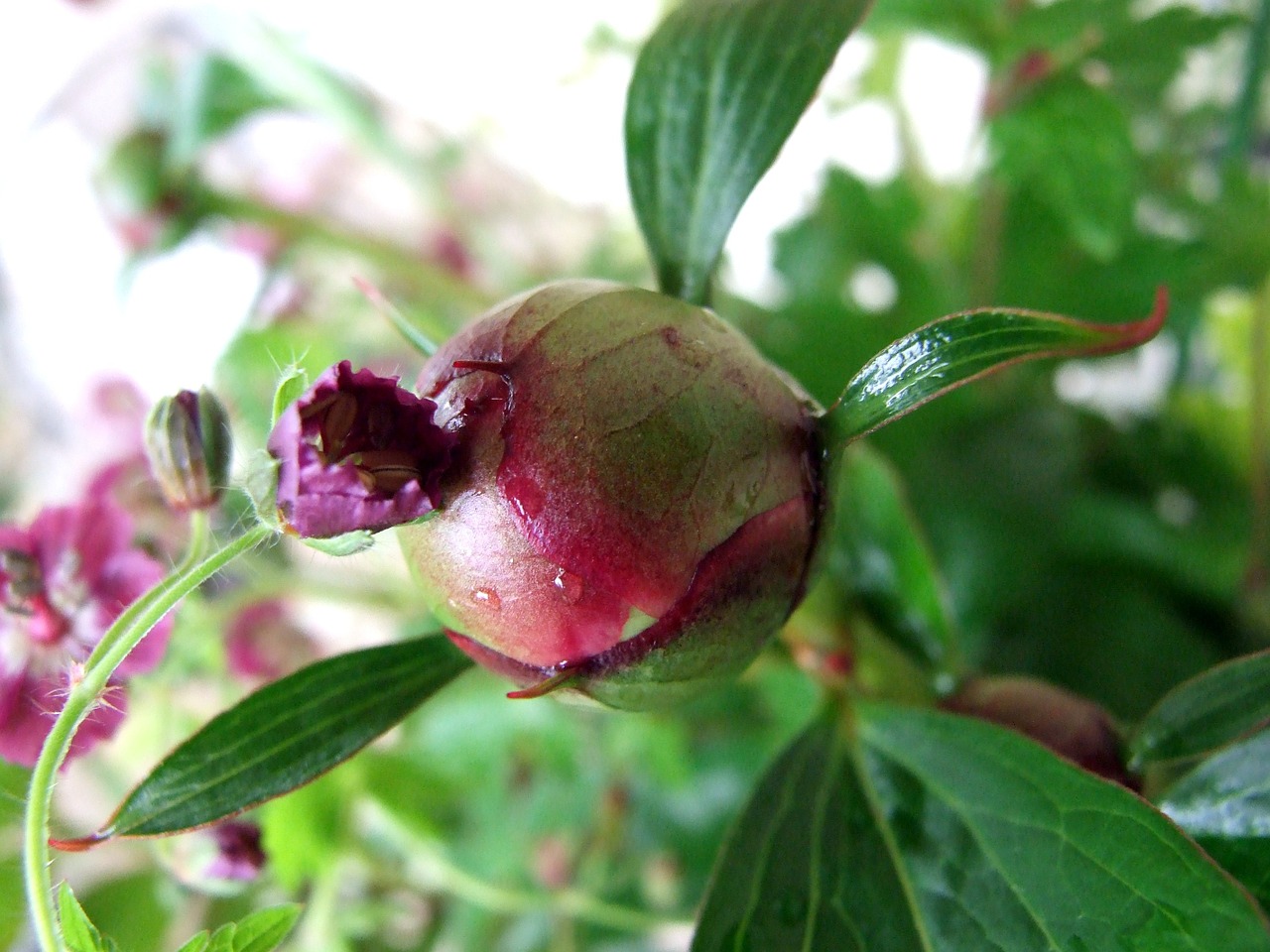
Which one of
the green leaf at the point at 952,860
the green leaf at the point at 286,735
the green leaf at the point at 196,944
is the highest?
the green leaf at the point at 286,735

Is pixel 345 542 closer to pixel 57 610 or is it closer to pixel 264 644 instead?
pixel 57 610

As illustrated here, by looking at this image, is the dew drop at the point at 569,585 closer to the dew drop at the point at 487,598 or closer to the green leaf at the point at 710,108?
the dew drop at the point at 487,598

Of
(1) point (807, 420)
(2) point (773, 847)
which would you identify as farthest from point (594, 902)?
(1) point (807, 420)

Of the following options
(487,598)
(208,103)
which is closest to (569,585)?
(487,598)

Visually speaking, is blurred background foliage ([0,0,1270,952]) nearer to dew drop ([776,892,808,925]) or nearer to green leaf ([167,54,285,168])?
green leaf ([167,54,285,168])

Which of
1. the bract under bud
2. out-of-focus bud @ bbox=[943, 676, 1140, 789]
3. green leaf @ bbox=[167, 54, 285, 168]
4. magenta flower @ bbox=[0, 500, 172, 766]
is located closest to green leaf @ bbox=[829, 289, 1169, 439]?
the bract under bud

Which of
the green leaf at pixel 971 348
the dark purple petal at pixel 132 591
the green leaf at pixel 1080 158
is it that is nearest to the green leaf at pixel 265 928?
the dark purple petal at pixel 132 591
